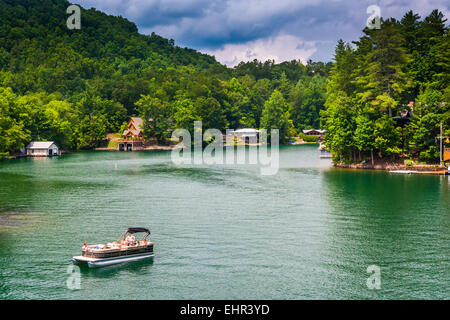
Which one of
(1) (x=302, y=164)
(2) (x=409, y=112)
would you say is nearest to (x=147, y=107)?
(1) (x=302, y=164)

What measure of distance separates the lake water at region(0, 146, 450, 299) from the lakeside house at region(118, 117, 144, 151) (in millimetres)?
73517

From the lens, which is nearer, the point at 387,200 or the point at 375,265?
the point at 375,265

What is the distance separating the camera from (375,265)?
29922 mm

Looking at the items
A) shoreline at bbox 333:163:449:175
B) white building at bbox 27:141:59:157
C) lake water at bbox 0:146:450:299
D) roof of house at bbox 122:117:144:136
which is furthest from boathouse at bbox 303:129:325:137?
lake water at bbox 0:146:450:299

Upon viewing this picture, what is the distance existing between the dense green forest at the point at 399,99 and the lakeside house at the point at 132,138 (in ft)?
244

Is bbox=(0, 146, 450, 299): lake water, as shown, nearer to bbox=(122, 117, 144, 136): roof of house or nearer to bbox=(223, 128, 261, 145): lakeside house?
bbox=(122, 117, 144, 136): roof of house

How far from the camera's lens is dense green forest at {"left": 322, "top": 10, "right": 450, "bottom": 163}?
74.4 m

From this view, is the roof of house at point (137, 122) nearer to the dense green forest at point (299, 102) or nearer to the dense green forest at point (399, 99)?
the dense green forest at point (299, 102)

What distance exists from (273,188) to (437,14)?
51.2m

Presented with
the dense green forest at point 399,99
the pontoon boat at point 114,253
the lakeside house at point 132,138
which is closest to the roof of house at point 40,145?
the lakeside house at point 132,138

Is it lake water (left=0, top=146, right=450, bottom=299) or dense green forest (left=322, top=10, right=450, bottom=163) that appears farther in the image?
dense green forest (left=322, top=10, right=450, bottom=163)

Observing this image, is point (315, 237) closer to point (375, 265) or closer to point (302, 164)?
point (375, 265)
